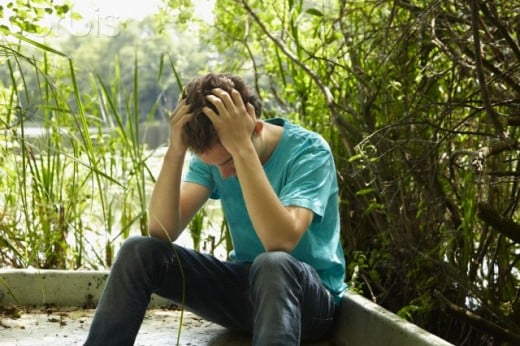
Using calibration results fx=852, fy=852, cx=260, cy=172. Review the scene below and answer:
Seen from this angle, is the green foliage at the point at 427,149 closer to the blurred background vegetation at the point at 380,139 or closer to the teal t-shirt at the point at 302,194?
the blurred background vegetation at the point at 380,139

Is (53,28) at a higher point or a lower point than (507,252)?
higher

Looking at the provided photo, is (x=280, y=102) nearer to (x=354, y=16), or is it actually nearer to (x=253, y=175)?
(x=354, y=16)

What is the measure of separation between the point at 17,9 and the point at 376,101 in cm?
139

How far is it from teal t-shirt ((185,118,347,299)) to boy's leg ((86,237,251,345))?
0.49ft

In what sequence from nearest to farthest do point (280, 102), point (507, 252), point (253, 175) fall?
point (253, 175), point (507, 252), point (280, 102)

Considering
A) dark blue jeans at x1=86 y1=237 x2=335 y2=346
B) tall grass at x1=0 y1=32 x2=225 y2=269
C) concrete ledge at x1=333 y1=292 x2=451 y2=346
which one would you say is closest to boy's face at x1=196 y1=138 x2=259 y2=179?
dark blue jeans at x1=86 y1=237 x2=335 y2=346

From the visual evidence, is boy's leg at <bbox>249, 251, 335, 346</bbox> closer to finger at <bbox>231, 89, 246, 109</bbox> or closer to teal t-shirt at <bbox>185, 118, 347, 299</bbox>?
teal t-shirt at <bbox>185, 118, 347, 299</bbox>

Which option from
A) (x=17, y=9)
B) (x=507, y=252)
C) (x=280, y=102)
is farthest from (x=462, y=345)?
(x=17, y=9)

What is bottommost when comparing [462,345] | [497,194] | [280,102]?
[462,345]

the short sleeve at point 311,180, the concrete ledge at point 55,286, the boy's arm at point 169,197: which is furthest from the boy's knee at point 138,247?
the concrete ledge at point 55,286

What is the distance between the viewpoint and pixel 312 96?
372cm

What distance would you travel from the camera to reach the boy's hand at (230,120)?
7.80 feet

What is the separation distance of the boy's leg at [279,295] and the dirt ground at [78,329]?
0.51 meters

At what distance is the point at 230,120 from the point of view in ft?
7.83
